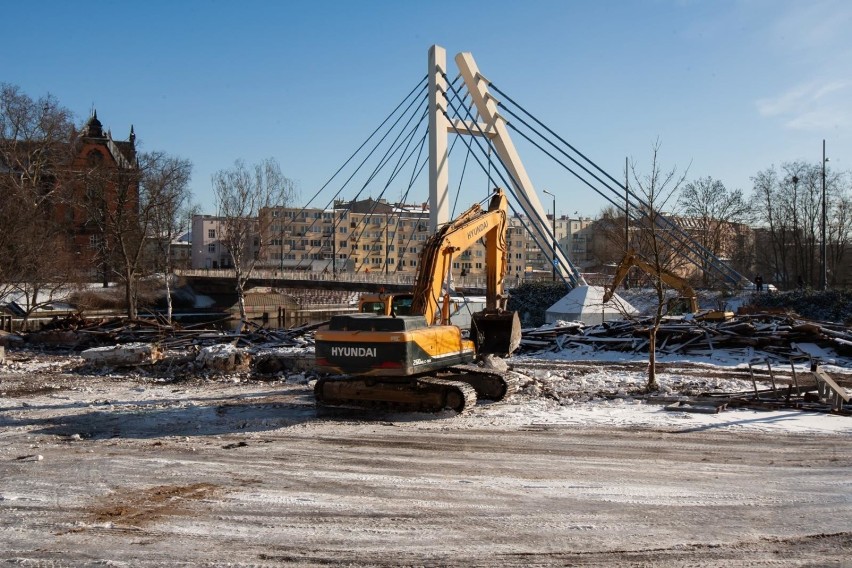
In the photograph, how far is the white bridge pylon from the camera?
114 feet

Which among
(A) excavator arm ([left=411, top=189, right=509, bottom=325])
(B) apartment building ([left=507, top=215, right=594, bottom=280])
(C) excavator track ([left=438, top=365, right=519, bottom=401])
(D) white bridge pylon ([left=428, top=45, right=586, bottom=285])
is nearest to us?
(A) excavator arm ([left=411, top=189, right=509, bottom=325])

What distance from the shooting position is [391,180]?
41000 millimetres

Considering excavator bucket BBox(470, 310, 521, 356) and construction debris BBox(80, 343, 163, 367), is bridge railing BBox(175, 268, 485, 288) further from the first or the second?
excavator bucket BBox(470, 310, 521, 356)

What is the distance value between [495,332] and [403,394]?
125 inches

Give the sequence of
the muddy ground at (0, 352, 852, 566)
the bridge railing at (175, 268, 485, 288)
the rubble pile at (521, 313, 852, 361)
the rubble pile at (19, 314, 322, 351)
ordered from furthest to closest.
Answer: the bridge railing at (175, 268, 485, 288)
the rubble pile at (19, 314, 322, 351)
the rubble pile at (521, 313, 852, 361)
the muddy ground at (0, 352, 852, 566)

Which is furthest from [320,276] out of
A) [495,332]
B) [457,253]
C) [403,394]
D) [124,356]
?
[403,394]

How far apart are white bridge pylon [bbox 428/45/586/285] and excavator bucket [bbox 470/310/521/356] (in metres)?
18.7

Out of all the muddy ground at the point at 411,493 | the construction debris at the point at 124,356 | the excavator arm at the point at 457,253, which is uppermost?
the excavator arm at the point at 457,253

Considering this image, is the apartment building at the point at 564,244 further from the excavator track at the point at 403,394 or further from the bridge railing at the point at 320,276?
the excavator track at the point at 403,394

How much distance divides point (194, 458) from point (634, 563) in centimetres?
603

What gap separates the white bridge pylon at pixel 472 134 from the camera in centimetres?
3469

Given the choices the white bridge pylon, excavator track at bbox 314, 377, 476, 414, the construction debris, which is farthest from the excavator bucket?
the white bridge pylon

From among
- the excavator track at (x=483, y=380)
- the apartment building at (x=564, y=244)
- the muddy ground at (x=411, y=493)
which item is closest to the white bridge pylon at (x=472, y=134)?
the excavator track at (x=483, y=380)

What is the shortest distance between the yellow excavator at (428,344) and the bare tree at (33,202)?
88.0 ft
